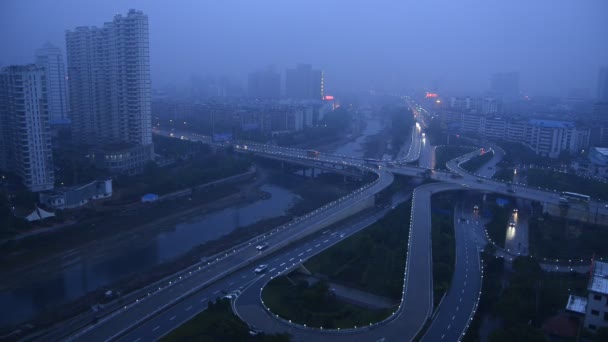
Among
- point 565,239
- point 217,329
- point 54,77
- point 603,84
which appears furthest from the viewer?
point 603,84

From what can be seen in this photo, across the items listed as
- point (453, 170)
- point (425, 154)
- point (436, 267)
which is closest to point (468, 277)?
point (436, 267)

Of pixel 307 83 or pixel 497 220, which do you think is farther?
pixel 307 83

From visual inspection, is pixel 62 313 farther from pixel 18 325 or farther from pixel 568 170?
pixel 568 170

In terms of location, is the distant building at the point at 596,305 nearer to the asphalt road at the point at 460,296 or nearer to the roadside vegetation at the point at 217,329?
the asphalt road at the point at 460,296

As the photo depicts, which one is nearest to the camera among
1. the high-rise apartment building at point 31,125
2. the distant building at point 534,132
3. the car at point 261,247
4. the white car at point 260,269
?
the white car at point 260,269

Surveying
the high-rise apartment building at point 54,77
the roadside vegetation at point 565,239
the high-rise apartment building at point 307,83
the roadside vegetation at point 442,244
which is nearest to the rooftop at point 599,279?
the roadside vegetation at point 442,244

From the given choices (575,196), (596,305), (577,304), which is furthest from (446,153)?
(596,305)

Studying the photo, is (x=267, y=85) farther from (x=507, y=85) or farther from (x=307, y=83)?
(x=507, y=85)
